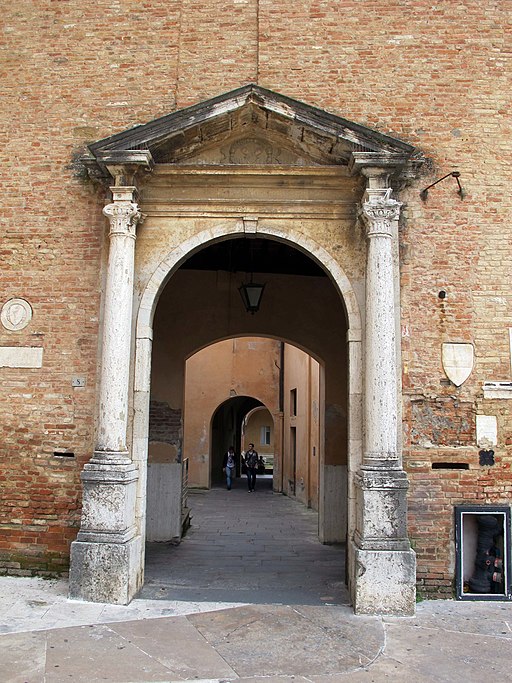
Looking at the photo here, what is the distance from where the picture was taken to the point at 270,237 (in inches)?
259

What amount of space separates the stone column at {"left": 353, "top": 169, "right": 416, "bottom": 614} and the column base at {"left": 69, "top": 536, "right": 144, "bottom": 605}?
6.90 feet

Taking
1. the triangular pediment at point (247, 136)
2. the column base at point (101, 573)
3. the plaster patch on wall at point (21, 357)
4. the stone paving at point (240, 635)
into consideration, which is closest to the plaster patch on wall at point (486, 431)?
the stone paving at point (240, 635)

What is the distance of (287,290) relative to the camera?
9.88 m

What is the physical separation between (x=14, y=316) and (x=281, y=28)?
14.2 ft

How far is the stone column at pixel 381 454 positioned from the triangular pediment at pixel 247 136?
41 cm

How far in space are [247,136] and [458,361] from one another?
325 cm

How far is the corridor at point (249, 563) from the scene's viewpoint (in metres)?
6.15

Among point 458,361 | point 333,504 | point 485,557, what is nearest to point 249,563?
point 333,504

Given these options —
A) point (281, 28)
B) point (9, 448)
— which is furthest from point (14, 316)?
point (281, 28)

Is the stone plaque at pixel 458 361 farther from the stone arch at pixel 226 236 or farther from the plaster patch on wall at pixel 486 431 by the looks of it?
the stone arch at pixel 226 236

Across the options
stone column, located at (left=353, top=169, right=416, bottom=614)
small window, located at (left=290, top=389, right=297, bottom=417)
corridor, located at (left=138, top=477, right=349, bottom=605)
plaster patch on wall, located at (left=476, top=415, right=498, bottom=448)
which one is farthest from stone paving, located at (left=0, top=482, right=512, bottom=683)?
small window, located at (left=290, top=389, right=297, bottom=417)

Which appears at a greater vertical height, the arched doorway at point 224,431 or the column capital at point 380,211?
the column capital at point 380,211

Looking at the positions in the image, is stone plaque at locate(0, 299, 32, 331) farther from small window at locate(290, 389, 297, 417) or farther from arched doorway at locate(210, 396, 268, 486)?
arched doorway at locate(210, 396, 268, 486)

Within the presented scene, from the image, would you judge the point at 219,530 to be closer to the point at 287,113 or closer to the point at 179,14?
the point at 287,113
